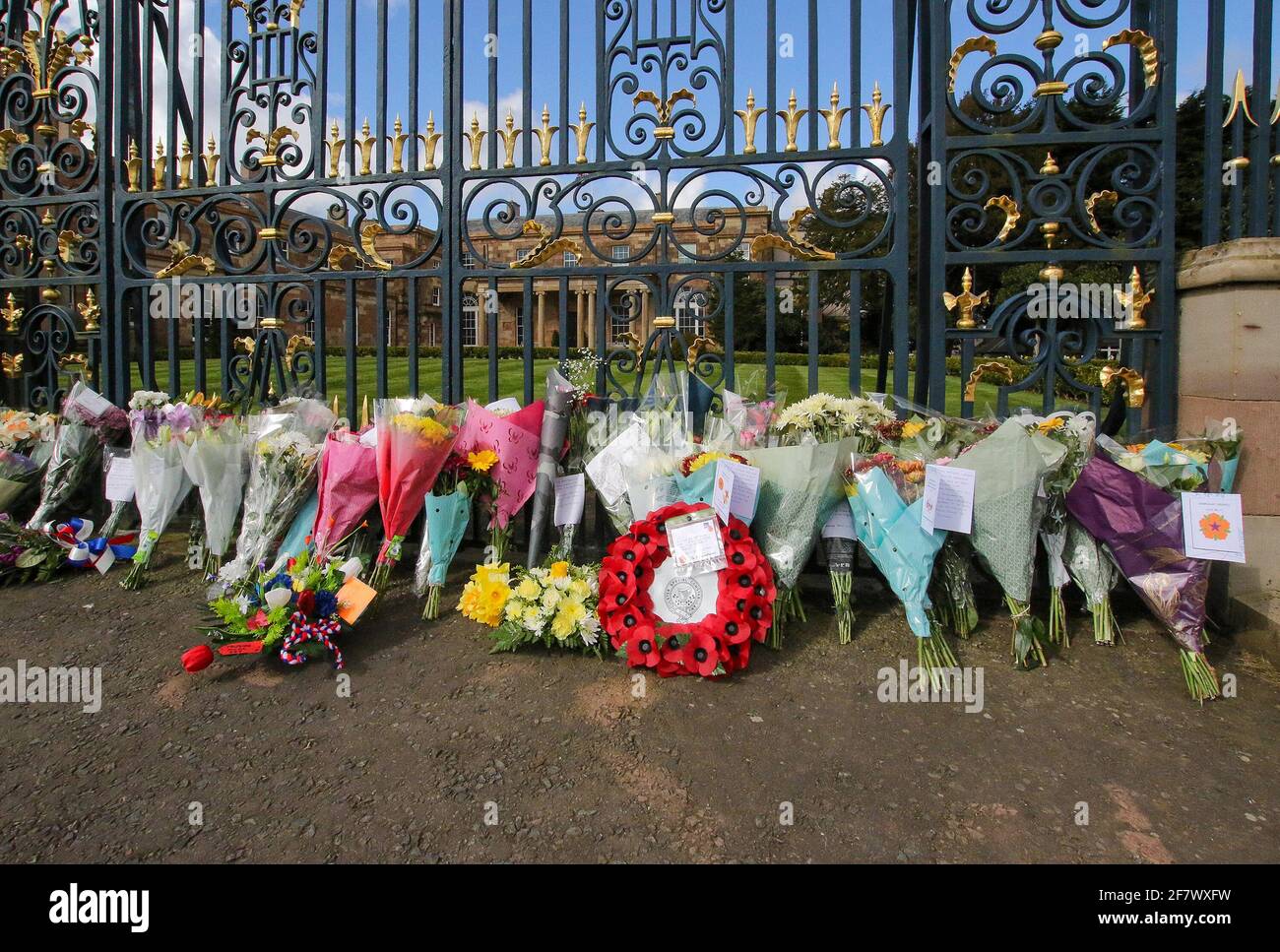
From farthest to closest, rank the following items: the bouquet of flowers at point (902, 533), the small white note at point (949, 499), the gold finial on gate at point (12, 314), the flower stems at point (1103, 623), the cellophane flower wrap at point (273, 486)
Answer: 1. the gold finial on gate at point (12, 314)
2. the cellophane flower wrap at point (273, 486)
3. the flower stems at point (1103, 623)
4. the bouquet of flowers at point (902, 533)
5. the small white note at point (949, 499)

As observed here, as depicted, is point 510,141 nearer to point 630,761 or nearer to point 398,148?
point 398,148

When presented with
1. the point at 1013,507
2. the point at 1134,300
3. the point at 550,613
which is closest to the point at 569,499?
the point at 550,613

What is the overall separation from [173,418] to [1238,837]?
5.08m

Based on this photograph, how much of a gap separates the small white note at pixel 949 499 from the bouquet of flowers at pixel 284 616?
2.48 metres

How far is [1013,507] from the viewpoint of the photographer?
3.19m

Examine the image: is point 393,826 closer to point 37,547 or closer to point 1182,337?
point 37,547

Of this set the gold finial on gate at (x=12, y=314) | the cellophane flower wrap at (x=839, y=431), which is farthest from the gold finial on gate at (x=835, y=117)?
the gold finial on gate at (x=12, y=314)

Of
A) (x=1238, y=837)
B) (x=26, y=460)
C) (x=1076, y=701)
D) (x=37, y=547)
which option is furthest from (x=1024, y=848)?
(x=26, y=460)

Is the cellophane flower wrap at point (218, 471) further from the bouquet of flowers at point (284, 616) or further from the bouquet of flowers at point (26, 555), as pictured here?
the bouquet of flowers at point (26, 555)

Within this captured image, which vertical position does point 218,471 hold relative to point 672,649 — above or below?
above

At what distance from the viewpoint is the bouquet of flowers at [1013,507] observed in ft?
10.4

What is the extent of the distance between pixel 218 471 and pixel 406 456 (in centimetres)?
118

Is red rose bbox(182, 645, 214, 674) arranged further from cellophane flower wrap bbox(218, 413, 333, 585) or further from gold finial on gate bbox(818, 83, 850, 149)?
gold finial on gate bbox(818, 83, 850, 149)

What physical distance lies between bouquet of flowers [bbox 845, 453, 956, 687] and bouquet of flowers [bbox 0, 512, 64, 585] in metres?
4.35
